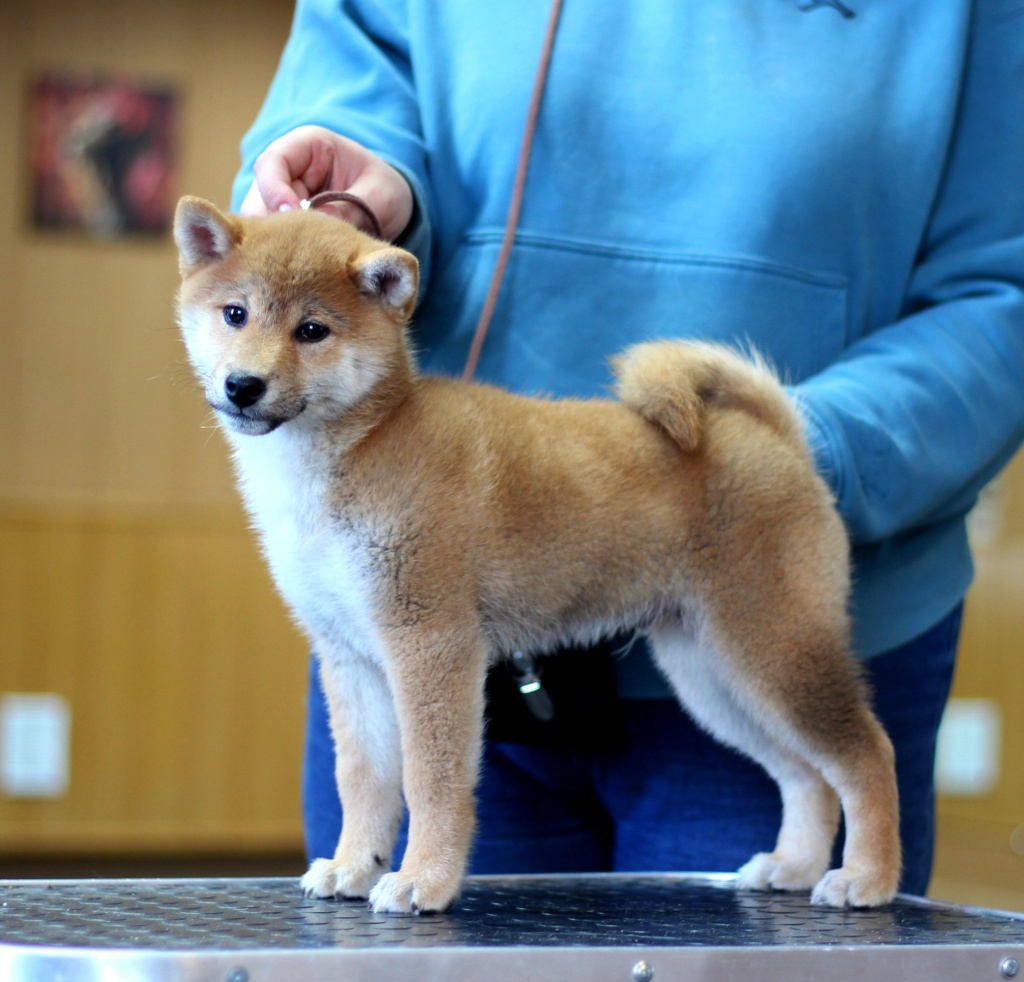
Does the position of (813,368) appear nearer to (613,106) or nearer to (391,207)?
(613,106)

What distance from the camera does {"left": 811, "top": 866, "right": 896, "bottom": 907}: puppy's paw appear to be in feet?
3.73

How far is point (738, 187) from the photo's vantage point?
52.6 inches

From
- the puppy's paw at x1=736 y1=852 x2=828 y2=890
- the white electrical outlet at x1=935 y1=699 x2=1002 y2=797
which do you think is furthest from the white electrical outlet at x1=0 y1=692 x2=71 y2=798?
the puppy's paw at x1=736 y1=852 x2=828 y2=890

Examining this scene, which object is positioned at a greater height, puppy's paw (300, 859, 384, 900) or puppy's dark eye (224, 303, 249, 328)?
puppy's dark eye (224, 303, 249, 328)

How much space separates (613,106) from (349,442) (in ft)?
1.88

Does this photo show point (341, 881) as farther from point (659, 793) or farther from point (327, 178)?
point (327, 178)

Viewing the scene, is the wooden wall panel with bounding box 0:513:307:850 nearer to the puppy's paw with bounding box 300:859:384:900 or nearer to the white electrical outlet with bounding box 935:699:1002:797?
the white electrical outlet with bounding box 935:699:1002:797

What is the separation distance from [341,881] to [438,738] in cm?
18

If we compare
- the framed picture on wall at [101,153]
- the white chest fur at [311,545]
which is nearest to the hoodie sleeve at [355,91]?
the white chest fur at [311,545]

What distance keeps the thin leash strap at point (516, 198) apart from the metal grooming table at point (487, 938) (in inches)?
23.3

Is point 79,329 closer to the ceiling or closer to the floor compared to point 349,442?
closer to the ceiling

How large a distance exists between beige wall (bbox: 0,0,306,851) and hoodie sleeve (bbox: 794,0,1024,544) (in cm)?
379

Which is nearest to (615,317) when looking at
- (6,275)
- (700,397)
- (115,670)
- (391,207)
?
(700,397)

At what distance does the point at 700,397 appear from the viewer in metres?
1.22
